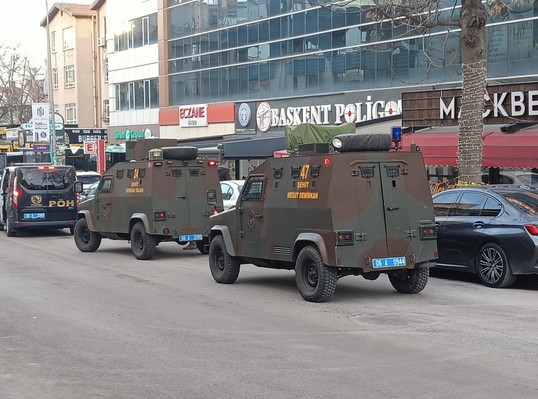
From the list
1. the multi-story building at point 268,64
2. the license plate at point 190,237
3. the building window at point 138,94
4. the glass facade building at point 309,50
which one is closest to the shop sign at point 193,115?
the multi-story building at point 268,64

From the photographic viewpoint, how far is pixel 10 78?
66500mm

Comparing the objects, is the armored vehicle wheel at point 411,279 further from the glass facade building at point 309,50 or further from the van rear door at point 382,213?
the glass facade building at point 309,50

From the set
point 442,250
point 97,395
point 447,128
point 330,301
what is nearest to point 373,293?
point 330,301

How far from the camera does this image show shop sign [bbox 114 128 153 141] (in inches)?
1967

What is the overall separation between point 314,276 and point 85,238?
9.35 metres

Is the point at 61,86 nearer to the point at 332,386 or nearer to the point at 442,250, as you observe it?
the point at 442,250

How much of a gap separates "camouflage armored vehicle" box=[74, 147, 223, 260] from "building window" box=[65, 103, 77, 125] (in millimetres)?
51681

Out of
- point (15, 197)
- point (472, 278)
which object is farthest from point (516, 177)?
point (15, 197)

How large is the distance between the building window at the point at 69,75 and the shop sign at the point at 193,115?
961 inches

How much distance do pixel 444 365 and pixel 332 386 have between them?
1235 millimetres

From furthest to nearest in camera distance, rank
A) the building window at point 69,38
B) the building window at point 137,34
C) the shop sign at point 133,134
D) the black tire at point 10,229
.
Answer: the building window at point 69,38
the shop sign at point 133,134
the building window at point 137,34
the black tire at point 10,229

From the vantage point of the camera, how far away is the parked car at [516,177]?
68.8ft

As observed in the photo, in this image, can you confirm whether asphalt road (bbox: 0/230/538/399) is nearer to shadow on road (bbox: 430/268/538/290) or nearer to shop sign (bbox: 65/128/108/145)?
shadow on road (bbox: 430/268/538/290)

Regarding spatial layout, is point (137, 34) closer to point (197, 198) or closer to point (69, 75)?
point (69, 75)
